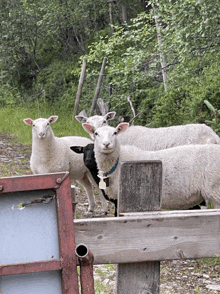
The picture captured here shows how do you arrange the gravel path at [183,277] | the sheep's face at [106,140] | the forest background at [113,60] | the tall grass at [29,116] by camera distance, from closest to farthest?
the gravel path at [183,277] → the sheep's face at [106,140] → the forest background at [113,60] → the tall grass at [29,116]

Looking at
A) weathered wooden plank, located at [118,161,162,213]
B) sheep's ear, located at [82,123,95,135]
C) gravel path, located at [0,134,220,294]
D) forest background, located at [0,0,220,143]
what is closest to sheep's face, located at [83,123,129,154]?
sheep's ear, located at [82,123,95,135]

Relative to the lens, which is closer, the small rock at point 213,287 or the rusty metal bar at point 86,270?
Answer: the rusty metal bar at point 86,270

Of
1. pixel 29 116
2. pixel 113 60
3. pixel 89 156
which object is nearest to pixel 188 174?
pixel 89 156

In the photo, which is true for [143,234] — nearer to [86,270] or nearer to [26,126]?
[86,270]

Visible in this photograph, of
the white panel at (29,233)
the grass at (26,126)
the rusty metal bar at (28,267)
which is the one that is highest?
the white panel at (29,233)

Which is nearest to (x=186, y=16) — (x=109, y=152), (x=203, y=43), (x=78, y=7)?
(x=203, y=43)

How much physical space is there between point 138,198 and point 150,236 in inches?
6.9

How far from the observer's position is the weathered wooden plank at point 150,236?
5.56 ft

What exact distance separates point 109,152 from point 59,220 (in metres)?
3.14

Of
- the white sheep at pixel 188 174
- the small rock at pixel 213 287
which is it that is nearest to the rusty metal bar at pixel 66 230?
the small rock at pixel 213 287

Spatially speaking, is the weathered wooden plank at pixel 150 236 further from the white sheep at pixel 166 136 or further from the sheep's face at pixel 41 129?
the white sheep at pixel 166 136

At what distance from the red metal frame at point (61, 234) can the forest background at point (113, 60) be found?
18.5 feet

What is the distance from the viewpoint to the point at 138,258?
1702mm

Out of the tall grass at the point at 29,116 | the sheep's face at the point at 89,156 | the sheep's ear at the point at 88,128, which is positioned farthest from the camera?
the tall grass at the point at 29,116
